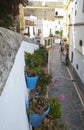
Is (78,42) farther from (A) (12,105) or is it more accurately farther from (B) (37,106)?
(A) (12,105)

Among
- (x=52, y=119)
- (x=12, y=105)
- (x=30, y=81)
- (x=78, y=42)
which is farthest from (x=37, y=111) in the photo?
(x=78, y=42)

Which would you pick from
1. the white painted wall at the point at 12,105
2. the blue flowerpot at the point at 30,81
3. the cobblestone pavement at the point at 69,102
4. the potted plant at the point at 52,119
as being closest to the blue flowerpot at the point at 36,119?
the potted plant at the point at 52,119

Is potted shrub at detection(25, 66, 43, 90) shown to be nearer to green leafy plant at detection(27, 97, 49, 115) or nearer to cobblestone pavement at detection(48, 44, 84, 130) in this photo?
green leafy plant at detection(27, 97, 49, 115)

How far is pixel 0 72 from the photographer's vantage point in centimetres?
212

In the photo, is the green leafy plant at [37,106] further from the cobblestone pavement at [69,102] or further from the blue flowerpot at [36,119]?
the cobblestone pavement at [69,102]

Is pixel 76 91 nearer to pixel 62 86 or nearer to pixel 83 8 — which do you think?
pixel 62 86

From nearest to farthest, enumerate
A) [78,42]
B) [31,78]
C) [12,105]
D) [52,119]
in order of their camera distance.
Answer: [12,105] < [31,78] < [52,119] < [78,42]

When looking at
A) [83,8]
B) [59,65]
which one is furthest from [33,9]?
[83,8]

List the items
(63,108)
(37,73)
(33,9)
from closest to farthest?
(37,73)
(63,108)
(33,9)

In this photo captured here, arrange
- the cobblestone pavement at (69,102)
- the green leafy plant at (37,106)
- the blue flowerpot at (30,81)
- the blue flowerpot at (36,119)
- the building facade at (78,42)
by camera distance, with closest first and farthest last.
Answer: the blue flowerpot at (36,119), the green leafy plant at (37,106), the blue flowerpot at (30,81), the cobblestone pavement at (69,102), the building facade at (78,42)

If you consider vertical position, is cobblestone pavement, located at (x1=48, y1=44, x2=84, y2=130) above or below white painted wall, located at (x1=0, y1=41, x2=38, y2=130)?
below

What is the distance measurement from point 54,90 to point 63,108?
2.90m

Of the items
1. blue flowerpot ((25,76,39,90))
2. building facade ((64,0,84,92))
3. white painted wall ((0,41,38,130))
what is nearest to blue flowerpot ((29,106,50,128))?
white painted wall ((0,41,38,130))

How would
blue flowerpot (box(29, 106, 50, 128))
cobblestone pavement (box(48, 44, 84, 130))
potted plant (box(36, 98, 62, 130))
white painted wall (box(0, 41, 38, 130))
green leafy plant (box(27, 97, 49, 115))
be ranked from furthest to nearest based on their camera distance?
cobblestone pavement (box(48, 44, 84, 130)) → potted plant (box(36, 98, 62, 130)) → green leafy plant (box(27, 97, 49, 115)) → blue flowerpot (box(29, 106, 50, 128)) → white painted wall (box(0, 41, 38, 130))
